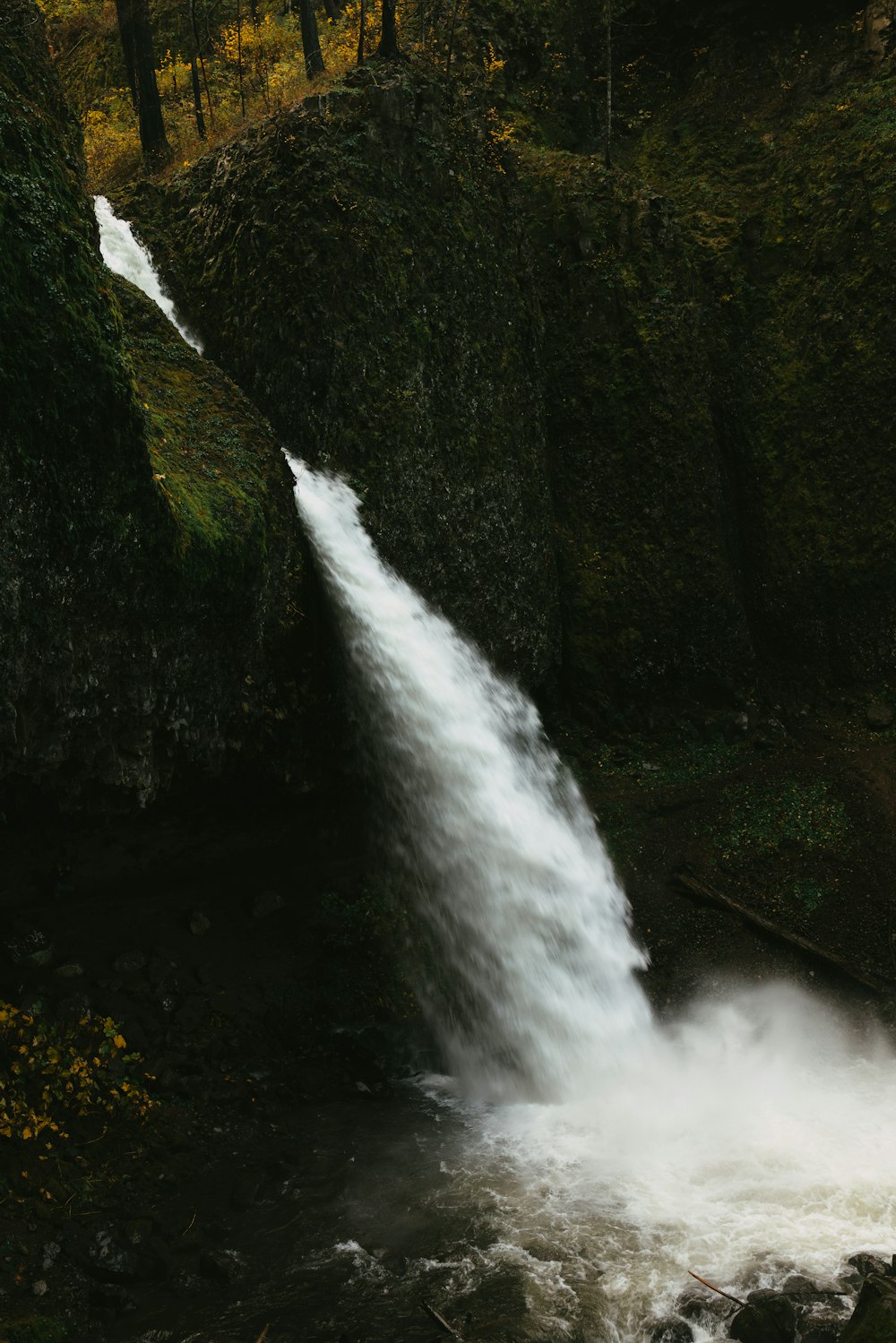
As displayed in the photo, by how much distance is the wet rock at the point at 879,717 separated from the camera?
42.9ft

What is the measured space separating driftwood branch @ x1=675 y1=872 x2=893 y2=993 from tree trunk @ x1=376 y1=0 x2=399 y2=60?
36.3 feet

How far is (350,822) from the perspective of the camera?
9.96 metres

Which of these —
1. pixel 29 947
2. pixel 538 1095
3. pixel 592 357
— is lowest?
pixel 538 1095

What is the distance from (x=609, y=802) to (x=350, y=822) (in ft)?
12.4

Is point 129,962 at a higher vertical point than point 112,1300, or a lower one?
higher

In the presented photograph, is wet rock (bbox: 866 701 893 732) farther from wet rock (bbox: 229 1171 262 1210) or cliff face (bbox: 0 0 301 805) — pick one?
wet rock (bbox: 229 1171 262 1210)

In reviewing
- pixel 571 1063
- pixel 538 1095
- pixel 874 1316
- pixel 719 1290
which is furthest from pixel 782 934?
pixel 874 1316

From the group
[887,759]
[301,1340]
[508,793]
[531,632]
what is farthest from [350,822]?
[887,759]

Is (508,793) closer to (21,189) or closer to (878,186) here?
(21,189)

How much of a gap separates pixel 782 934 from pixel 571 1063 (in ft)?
10.4

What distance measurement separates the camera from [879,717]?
13148mm

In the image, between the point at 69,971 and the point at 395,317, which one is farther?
the point at 395,317

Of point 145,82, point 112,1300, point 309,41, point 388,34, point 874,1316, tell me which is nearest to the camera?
point 874,1316

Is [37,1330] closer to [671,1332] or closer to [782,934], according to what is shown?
[671,1332]
